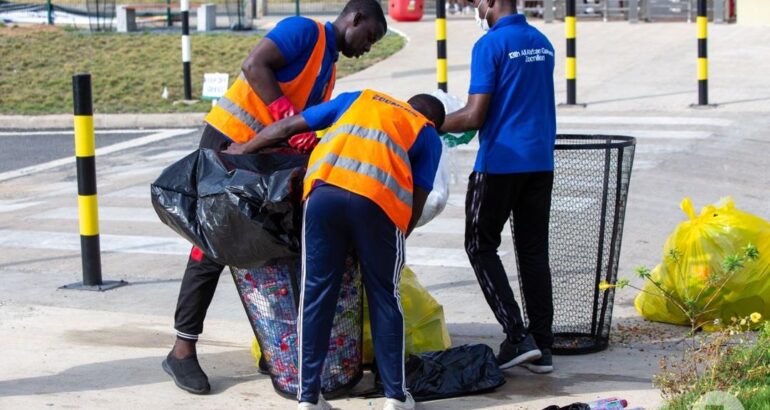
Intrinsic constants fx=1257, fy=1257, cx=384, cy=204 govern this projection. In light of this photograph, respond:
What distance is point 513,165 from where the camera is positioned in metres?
5.65

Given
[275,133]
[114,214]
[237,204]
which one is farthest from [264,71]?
[114,214]

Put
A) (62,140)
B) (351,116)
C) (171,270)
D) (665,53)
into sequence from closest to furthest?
(351,116) < (171,270) < (62,140) < (665,53)

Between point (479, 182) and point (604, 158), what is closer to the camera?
point (479, 182)

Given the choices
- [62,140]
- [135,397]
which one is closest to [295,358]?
[135,397]

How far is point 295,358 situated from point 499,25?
1.77 m

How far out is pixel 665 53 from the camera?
1756 centimetres

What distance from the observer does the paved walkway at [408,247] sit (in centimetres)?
555

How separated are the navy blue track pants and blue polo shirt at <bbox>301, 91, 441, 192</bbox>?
25 cm

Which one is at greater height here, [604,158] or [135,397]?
[604,158]

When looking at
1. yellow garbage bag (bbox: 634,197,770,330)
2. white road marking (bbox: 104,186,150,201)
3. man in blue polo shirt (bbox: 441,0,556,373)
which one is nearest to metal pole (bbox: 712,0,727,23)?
white road marking (bbox: 104,186,150,201)

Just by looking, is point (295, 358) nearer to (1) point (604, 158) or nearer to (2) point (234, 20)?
(1) point (604, 158)

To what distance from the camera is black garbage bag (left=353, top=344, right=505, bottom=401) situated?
17.6ft

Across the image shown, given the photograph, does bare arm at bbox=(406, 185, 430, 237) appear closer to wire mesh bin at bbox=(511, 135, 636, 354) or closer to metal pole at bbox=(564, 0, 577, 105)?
wire mesh bin at bbox=(511, 135, 636, 354)

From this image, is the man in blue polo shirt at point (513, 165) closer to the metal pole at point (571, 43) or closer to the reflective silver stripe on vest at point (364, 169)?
the reflective silver stripe on vest at point (364, 169)
